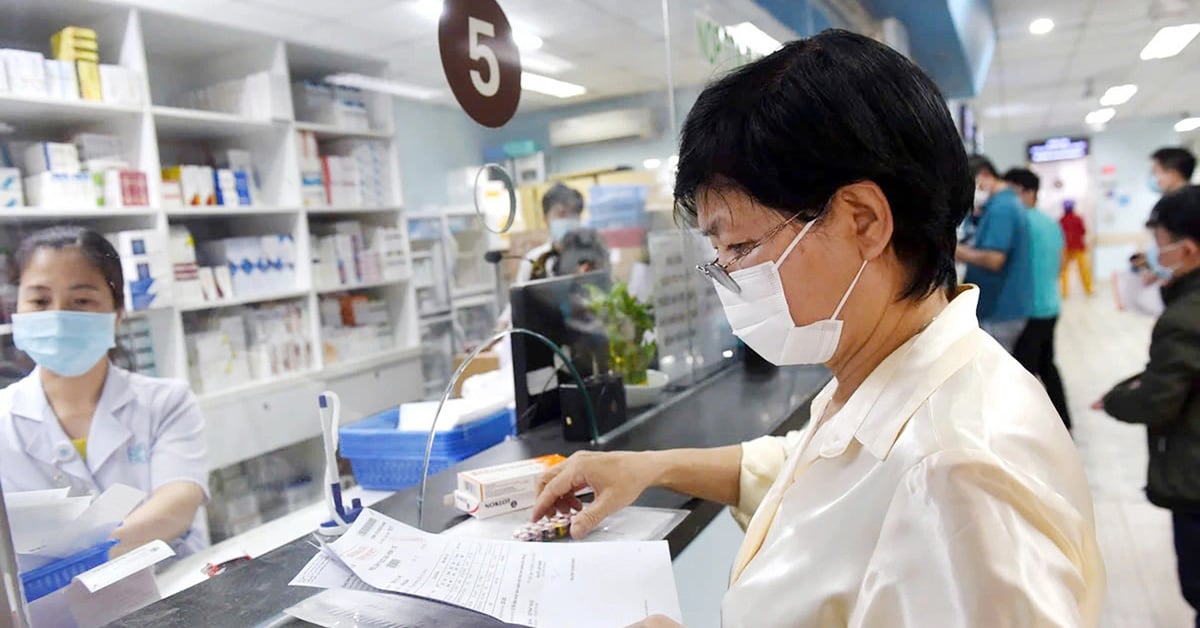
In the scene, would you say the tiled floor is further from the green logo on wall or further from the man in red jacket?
the man in red jacket

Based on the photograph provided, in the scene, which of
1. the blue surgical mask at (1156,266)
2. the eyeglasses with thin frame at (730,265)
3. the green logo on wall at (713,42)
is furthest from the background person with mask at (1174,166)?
the eyeglasses with thin frame at (730,265)

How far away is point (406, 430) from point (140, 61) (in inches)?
55.1

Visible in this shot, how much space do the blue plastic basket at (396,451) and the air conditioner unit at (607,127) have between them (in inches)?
56.3

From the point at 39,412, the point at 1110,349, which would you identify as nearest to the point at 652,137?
the point at 39,412

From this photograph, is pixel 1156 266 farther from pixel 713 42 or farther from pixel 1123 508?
pixel 713 42

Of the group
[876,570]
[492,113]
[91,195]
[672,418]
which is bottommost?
[672,418]

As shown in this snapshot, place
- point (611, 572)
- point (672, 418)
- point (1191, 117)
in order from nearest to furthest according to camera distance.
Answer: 1. point (611, 572)
2. point (672, 418)
3. point (1191, 117)

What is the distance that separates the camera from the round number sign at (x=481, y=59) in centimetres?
173

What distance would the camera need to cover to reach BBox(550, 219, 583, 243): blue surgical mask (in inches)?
109

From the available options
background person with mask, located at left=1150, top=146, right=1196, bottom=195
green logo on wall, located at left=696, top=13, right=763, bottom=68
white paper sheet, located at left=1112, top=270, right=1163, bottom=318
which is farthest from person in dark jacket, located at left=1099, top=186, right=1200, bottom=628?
background person with mask, located at left=1150, top=146, right=1196, bottom=195

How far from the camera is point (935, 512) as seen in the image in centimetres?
61

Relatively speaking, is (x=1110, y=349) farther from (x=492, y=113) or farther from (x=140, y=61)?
(x=140, y=61)

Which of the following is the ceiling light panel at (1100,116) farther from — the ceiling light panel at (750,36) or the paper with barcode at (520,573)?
the paper with barcode at (520,573)

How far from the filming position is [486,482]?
49.0 inches
